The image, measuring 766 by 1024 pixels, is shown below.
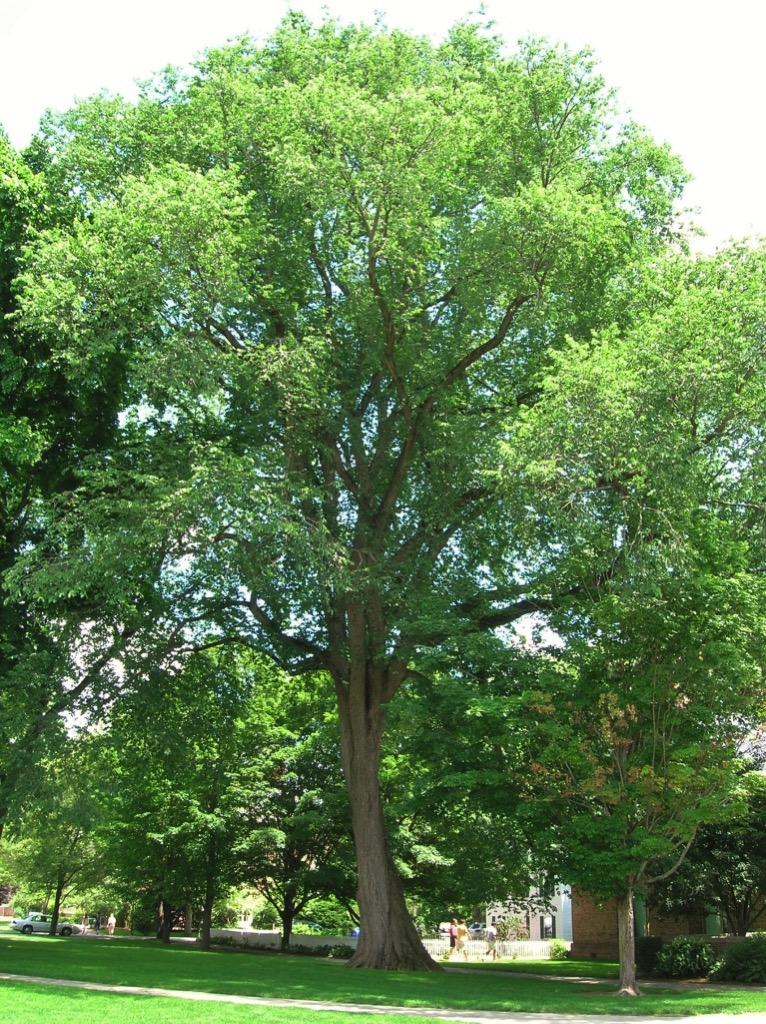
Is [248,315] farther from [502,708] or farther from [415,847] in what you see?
[415,847]

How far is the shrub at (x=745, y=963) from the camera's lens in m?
21.1

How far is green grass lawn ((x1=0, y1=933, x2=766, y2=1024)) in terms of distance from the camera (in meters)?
13.9

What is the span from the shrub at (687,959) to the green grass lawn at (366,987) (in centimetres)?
222

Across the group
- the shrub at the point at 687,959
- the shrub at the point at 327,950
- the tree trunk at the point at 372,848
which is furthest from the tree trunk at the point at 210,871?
the shrub at the point at 687,959

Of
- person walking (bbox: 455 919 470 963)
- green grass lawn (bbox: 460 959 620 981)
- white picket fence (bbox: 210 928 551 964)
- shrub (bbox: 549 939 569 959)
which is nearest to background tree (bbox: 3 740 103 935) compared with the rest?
white picket fence (bbox: 210 928 551 964)

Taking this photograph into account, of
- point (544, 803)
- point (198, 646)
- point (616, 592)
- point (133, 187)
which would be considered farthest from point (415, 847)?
point (133, 187)

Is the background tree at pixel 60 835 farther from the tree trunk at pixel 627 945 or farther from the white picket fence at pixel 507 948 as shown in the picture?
the white picket fence at pixel 507 948

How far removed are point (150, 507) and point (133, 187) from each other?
5480 mm

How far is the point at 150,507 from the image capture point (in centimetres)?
1734

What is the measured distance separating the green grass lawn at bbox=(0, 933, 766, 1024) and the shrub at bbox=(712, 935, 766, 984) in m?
1.35

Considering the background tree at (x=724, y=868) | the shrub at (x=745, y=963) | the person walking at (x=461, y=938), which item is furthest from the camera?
the person walking at (x=461, y=938)

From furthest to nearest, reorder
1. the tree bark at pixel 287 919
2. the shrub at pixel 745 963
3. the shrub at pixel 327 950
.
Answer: the tree bark at pixel 287 919
the shrub at pixel 327 950
the shrub at pixel 745 963

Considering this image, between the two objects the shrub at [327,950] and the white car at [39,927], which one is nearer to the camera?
the shrub at [327,950]

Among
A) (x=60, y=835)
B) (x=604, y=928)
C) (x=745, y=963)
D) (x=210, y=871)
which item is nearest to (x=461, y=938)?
(x=604, y=928)
